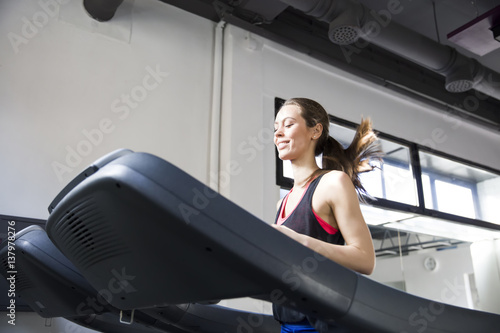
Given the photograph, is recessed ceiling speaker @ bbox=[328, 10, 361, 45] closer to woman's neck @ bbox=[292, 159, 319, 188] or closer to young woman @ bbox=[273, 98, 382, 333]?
young woman @ bbox=[273, 98, 382, 333]

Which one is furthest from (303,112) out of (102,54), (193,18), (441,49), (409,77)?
(409,77)

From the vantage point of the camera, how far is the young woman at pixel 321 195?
3.01 feet

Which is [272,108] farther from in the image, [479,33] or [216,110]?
[479,33]

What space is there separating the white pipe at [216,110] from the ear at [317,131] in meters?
1.58

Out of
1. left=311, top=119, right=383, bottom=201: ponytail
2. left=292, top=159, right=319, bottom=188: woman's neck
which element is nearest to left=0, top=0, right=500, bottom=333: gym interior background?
left=311, top=119, right=383, bottom=201: ponytail

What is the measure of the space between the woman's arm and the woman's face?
0.18 m

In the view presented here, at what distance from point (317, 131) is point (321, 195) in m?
0.30

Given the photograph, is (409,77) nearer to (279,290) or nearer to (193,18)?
(193,18)

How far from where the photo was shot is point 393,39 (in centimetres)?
310

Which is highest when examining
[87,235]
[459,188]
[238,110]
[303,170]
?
[238,110]

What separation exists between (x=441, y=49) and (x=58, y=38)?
2.71 metres

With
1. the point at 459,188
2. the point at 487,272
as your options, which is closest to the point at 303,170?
the point at 459,188

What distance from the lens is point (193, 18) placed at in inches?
127

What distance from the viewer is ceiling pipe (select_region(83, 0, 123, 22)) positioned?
270 cm
